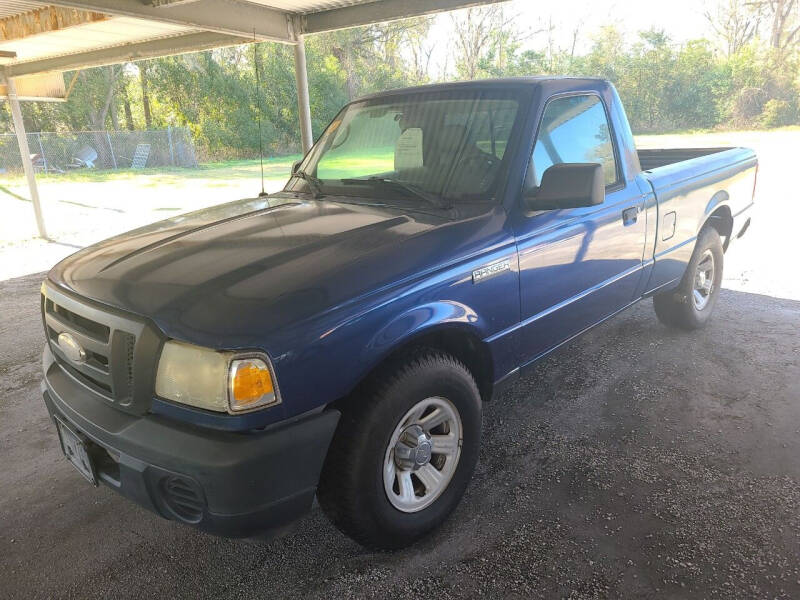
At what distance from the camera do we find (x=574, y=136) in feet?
10.2

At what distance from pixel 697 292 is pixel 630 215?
1.69m

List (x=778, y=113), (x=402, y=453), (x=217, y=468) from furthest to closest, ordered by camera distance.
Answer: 1. (x=778, y=113)
2. (x=402, y=453)
3. (x=217, y=468)

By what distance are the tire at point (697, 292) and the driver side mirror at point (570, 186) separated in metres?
2.20

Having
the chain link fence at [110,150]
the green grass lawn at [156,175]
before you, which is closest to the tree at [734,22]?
the green grass lawn at [156,175]

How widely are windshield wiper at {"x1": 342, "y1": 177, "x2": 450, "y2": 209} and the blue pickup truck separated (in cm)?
1

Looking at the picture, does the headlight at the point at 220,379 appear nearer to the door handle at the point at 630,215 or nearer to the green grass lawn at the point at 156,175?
the door handle at the point at 630,215

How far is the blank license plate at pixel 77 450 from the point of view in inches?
82.0

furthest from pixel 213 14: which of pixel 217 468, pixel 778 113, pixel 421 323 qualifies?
pixel 778 113

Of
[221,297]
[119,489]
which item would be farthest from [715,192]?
[119,489]

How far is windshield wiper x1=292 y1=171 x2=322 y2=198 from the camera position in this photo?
10.5 ft

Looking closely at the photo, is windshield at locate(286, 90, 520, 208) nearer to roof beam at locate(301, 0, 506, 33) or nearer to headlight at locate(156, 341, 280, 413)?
headlight at locate(156, 341, 280, 413)

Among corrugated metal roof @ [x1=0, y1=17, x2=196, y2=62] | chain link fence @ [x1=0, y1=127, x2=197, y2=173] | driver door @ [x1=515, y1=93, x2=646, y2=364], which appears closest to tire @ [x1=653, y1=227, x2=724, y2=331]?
driver door @ [x1=515, y1=93, x2=646, y2=364]

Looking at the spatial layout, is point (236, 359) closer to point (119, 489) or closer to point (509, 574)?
point (119, 489)

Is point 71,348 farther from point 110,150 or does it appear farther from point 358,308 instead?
point 110,150
